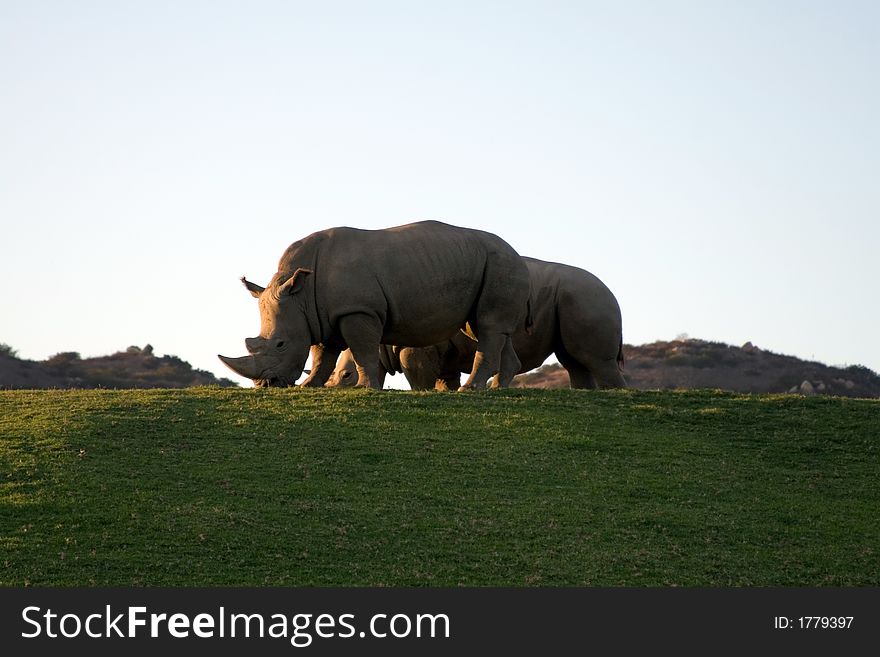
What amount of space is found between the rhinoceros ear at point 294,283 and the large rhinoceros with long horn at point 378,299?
15 millimetres

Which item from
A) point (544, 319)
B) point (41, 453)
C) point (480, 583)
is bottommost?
point (480, 583)

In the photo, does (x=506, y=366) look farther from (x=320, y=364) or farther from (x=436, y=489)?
(x=436, y=489)

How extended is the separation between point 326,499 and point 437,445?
2.56 m

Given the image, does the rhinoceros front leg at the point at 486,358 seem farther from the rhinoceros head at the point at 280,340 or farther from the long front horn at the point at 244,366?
the long front horn at the point at 244,366

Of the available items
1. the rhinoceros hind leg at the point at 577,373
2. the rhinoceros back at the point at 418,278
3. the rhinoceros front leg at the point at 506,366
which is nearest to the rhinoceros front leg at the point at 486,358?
the rhinoceros back at the point at 418,278

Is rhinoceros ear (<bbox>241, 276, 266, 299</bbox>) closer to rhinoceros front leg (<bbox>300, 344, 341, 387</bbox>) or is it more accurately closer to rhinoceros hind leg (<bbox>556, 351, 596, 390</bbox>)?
rhinoceros front leg (<bbox>300, 344, 341, 387</bbox>)

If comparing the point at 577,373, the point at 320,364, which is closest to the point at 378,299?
the point at 320,364

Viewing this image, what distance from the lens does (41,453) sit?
20344 millimetres

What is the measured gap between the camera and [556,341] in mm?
28031

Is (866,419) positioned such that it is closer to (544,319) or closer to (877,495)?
(877,495)

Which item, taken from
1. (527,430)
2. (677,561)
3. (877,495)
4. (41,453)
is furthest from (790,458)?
(41,453)

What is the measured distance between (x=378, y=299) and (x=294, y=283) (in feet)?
4.32

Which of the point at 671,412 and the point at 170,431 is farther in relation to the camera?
the point at 671,412

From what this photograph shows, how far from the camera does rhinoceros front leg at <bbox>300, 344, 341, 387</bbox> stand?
25.4 meters
